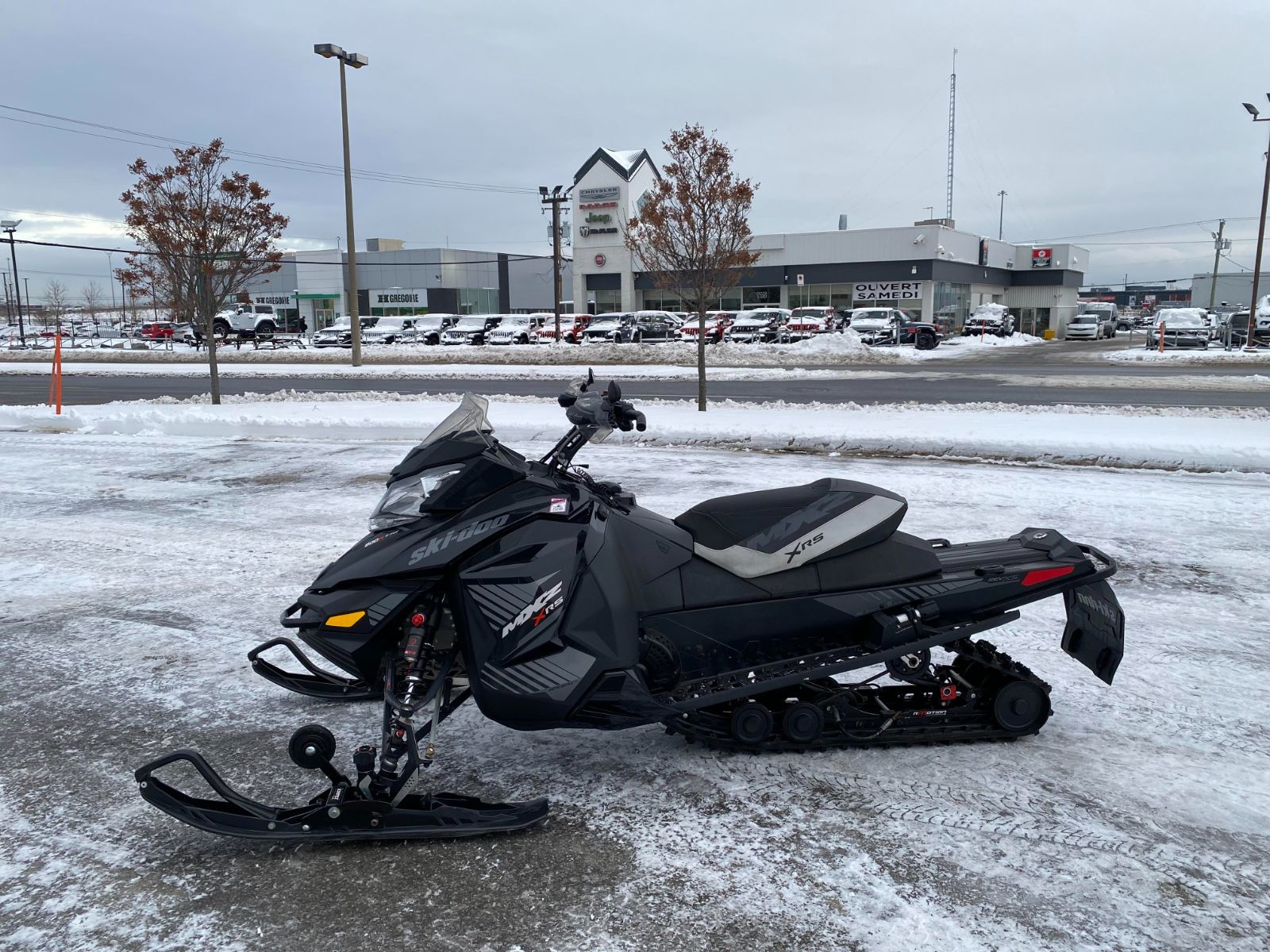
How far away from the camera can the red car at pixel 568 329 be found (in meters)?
40.6

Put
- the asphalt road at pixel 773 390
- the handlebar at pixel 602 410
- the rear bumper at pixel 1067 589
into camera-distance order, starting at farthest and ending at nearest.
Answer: the asphalt road at pixel 773 390, the rear bumper at pixel 1067 589, the handlebar at pixel 602 410

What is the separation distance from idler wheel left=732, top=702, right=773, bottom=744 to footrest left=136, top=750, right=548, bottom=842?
0.86 meters

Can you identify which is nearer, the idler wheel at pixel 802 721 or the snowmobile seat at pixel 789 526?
the snowmobile seat at pixel 789 526

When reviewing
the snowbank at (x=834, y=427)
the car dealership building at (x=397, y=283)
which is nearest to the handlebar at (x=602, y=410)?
the snowbank at (x=834, y=427)

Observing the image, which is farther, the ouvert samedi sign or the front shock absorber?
the ouvert samedi sign

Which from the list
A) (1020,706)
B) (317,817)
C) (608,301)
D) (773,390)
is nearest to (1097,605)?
(1020,706)

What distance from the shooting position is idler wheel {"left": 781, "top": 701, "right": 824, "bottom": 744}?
3.59 m

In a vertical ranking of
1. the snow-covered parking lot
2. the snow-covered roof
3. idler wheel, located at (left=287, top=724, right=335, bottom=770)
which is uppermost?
the snow-covered roof

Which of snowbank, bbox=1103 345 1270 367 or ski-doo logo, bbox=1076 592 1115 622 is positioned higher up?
snowbank, bbox=1103 345 1270 367

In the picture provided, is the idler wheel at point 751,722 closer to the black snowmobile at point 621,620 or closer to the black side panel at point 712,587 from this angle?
the black snowmobile at point 621,620

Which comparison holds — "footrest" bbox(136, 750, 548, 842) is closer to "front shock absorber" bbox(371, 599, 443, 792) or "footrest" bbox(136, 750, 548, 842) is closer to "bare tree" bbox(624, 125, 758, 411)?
"front shock absorber" bbox(371, 599, 443, 792)

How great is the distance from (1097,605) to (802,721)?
1.28 metres

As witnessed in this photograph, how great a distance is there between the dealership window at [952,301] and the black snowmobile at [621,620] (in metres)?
49.1

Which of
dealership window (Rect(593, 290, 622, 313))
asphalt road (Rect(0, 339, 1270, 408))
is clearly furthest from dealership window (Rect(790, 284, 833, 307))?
asphalt road (Rect(0, 339, 1270, 408))
